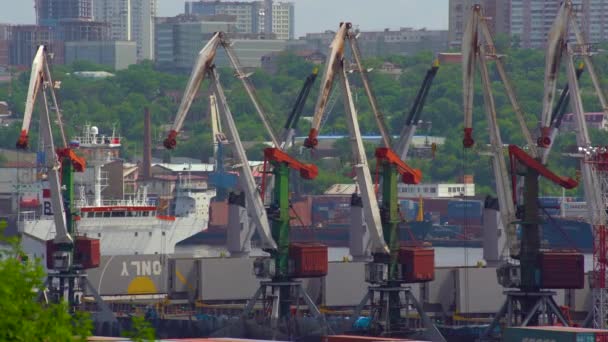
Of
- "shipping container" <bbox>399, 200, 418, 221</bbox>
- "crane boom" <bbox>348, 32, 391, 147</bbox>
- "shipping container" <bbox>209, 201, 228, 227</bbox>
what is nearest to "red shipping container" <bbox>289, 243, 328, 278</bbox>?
"crane boom" <bbox>348, 32, 391, 147</bbox>

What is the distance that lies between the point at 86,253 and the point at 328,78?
9.79 meters

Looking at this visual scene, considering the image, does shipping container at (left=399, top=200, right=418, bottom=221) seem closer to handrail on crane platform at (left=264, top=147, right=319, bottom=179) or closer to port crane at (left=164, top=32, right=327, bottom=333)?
port crane at (left=164, top=32, right=327, bottom=333)

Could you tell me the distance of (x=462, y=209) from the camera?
481 feet

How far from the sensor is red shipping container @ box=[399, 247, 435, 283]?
213 ft

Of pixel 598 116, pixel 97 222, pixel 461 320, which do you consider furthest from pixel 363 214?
pixel 598 116

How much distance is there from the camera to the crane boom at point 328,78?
66812 millimetres

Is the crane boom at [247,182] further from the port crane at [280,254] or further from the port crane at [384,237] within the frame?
the port crane at [384,237]

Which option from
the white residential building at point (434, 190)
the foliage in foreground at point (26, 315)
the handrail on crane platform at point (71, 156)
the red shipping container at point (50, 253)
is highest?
the handrail on crane platform at point (71, 156)

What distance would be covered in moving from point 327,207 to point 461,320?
88075mm

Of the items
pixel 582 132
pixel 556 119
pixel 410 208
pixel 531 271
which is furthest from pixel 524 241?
pixel 410 208

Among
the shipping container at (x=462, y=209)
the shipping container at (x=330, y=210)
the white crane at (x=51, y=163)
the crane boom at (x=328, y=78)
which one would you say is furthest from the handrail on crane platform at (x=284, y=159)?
the shipping container at (x=330, y=210)

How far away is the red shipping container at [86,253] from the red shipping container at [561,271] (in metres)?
15.9

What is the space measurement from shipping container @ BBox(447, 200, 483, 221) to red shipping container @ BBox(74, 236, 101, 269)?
240 ft

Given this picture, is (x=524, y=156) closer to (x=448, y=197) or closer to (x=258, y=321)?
(x=258, y=321)
